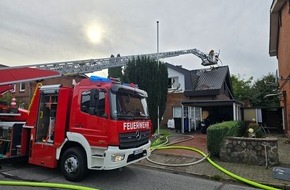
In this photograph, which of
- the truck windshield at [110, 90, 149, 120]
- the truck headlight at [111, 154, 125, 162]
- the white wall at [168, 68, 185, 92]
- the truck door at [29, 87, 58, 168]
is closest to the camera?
the truck headlight at [111, 154, 125, 162]

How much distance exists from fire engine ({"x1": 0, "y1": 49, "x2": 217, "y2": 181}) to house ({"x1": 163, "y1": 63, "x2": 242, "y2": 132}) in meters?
12.2

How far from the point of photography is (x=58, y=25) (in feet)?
36.7

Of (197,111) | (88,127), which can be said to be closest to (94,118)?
(88,127)

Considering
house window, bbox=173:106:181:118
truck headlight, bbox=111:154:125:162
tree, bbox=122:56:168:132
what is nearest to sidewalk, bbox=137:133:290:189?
truck headlight, bbox=111:154:125:162

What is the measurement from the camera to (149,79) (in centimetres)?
1316

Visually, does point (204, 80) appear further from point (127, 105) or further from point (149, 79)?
point (127, 105)

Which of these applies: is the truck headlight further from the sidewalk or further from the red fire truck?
the sidewalk

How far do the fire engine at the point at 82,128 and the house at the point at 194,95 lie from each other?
40.1ft

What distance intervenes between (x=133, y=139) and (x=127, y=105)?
928 millimetres

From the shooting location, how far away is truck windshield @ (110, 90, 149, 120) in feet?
19.7

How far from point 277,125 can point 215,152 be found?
14.0 meters

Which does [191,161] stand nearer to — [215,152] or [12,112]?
[215,152]

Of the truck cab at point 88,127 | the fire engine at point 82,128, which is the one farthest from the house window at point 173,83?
the truck cab at point 88,127

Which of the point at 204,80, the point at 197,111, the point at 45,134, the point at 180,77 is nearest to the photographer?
the point at 45,134
